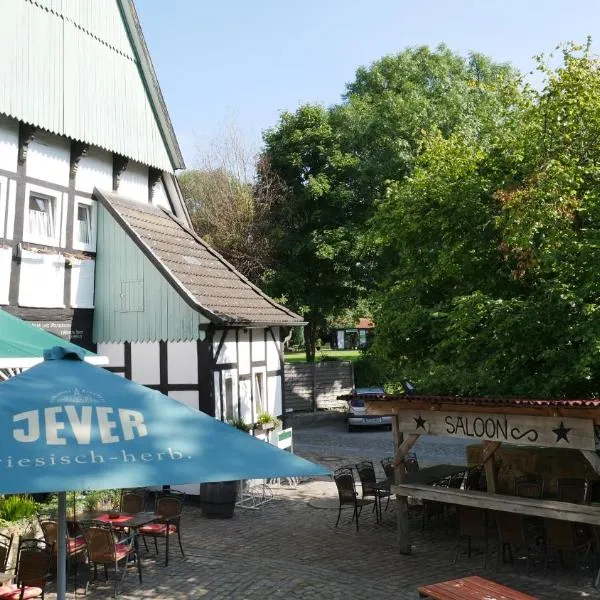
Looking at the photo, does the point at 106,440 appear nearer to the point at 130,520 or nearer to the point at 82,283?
the point at 130,520

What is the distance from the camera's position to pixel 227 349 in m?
16.2

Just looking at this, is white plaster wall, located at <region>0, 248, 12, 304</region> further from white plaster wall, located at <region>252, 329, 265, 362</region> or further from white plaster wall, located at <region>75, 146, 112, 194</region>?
white plaster wall, located at <region>252, 329, 265, 362</region>

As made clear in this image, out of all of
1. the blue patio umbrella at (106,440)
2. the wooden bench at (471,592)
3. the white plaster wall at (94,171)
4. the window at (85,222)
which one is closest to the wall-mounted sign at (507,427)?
the wooden bench at (471,592)

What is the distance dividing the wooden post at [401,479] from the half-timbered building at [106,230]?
4.91 m

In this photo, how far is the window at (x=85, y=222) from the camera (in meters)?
16.0

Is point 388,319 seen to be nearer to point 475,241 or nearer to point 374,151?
point 475,241

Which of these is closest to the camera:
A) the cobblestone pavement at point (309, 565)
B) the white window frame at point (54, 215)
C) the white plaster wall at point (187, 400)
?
the cobblestone pavement at point (309, 565)

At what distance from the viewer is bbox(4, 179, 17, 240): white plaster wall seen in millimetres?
13805

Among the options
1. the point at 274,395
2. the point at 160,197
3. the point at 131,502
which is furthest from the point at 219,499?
the point at 160,197

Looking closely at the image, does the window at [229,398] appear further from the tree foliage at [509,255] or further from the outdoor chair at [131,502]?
the outdoor chair at [131,502]

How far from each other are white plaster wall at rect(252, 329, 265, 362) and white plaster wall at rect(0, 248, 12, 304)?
5999mm

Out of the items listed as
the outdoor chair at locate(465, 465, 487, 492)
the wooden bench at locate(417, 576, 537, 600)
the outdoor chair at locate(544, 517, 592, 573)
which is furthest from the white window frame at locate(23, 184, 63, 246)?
the outdoor chair at locate(544, 517, 592, 573)

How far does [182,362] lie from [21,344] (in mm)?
5526

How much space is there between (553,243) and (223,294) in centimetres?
789
